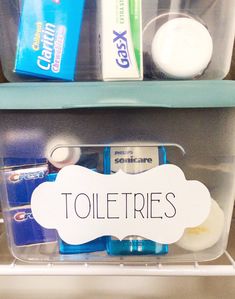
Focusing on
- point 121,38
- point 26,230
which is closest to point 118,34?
point 121,38

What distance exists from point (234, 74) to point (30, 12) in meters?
0.43

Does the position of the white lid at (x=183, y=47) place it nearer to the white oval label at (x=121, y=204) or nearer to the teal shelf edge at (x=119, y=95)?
the teal shelf edge at (x=119, y=95)

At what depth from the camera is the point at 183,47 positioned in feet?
1.92

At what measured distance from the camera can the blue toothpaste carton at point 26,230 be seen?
2.06ft

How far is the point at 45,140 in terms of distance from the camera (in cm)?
61

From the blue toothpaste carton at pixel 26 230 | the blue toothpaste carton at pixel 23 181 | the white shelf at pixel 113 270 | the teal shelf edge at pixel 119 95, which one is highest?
the teal shelf edge at pixel 119 95

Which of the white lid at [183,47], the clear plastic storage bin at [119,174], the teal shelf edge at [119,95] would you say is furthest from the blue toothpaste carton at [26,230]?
the white lid at [183,47]

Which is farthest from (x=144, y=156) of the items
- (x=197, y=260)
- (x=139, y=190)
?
(x=197, y=260)

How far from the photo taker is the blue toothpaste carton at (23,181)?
0.61m

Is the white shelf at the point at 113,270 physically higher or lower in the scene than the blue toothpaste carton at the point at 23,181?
lower

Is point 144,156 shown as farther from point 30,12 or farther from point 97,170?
point 30,12

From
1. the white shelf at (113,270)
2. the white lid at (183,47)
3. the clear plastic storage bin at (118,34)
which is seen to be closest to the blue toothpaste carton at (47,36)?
the clear plastic storage bin at (118,34)

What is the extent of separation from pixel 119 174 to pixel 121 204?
0.04m

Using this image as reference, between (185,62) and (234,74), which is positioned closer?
(185,62)
